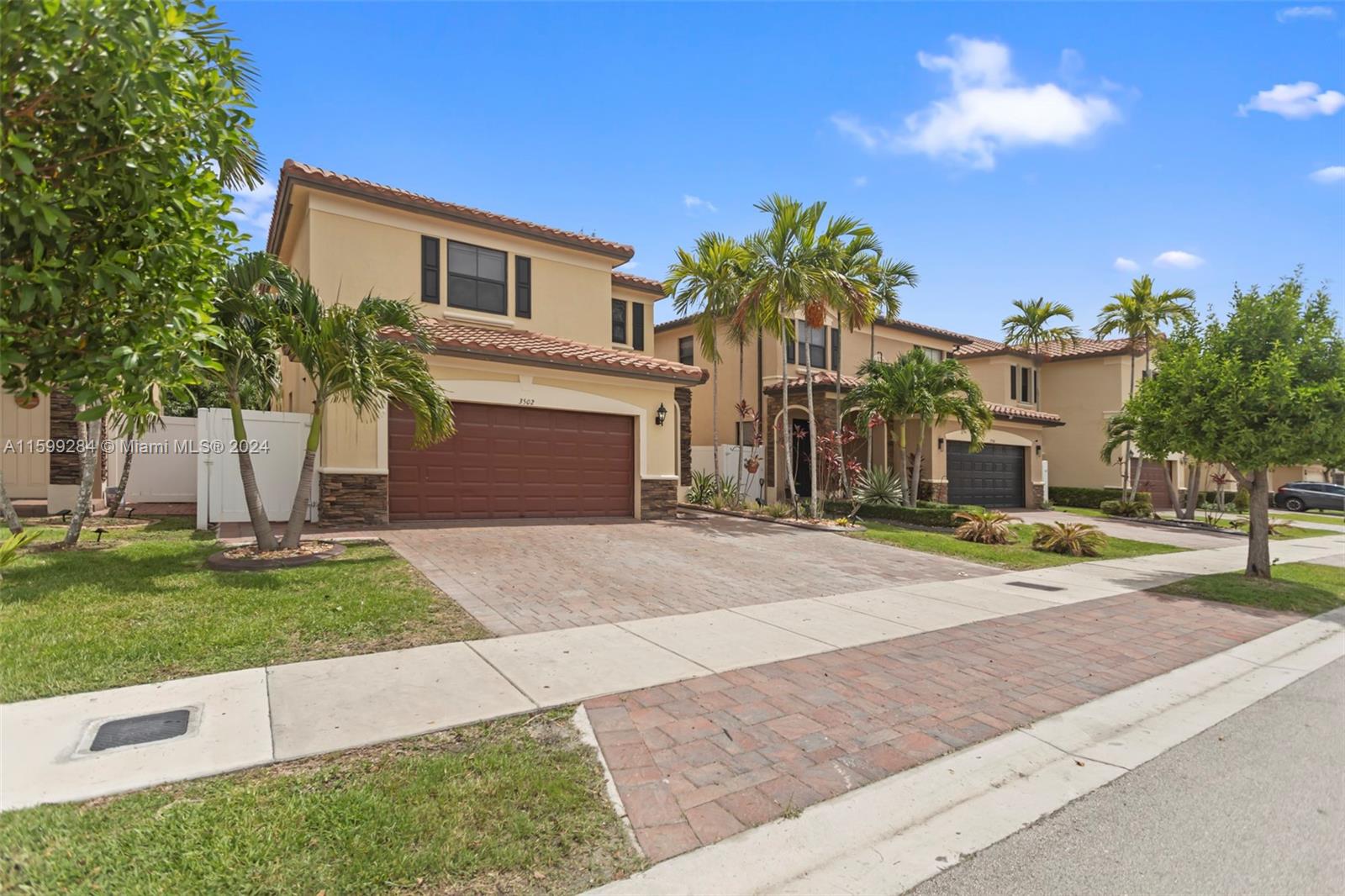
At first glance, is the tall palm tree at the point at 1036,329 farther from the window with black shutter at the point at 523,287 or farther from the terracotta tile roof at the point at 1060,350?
the window with black shutter at the point at 523,287

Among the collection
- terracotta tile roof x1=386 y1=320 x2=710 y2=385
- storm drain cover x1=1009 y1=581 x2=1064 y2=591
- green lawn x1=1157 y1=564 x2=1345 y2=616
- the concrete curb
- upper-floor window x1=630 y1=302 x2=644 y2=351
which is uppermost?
upper-floor window x1=630 y1=302 x2=644 y2=351

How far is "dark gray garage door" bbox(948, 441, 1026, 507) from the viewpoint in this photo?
990 inches

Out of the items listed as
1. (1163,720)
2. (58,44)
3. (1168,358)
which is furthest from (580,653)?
(1168,358)

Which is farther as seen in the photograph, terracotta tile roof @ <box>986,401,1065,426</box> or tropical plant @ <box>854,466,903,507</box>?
terracotta tile roof @ <box>986,401,1065,426</box>

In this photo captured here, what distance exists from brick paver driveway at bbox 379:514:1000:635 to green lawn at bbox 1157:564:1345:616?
2911 mm

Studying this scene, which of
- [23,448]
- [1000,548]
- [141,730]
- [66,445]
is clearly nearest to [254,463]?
[66,445]

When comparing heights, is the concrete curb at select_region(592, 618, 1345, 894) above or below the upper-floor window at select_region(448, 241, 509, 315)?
below

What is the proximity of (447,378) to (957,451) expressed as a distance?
19.1 metres

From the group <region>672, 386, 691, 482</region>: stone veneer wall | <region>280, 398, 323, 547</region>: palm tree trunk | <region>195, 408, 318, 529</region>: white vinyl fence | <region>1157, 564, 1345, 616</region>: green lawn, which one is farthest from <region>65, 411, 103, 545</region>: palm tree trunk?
<region>1157, 564, 1345, 616</region>: green lawn

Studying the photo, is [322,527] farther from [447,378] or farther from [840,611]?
[840,611]

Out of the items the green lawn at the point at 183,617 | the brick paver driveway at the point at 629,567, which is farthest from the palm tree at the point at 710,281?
the green lawn at the point at 183,617

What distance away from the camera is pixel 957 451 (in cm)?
2517

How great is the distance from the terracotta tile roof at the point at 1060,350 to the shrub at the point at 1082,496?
6191 millimetres

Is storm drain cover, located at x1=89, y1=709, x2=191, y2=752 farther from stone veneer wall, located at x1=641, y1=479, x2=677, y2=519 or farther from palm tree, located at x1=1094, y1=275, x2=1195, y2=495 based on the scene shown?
palm tree, located at x1=1094, y1=275, x2=1195, y2=495
